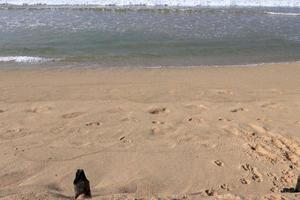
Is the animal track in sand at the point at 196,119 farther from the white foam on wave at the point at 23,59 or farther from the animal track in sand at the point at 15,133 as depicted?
the white foam on wave at the point at 23,59

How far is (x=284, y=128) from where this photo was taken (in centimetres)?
662

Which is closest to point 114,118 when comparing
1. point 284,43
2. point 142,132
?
point 142,132

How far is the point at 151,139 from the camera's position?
606 centimetres

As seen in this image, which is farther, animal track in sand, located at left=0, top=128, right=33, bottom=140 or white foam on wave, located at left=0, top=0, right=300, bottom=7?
white foam on wave, located at left=0, top=0, right=300, bottom=7

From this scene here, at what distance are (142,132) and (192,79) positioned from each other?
4.30 meters

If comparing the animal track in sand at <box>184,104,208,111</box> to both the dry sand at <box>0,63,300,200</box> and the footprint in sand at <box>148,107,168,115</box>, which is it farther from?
the footprint in sand at <box>148,107,168,115</box>

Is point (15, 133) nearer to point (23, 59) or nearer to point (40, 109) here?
point (40, 109)

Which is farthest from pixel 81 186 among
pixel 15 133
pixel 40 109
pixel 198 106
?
pixel 198 106

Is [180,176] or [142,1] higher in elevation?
[180,176]

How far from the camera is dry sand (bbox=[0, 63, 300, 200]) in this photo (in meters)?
4.86

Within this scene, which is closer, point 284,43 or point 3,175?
point 3,175

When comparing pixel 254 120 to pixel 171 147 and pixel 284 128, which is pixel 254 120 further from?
pixel 171 147

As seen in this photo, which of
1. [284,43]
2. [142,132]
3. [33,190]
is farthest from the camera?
[284,43]

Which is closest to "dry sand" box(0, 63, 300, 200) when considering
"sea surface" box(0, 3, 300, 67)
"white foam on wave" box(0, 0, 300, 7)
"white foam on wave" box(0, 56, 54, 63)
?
"white foam on wave" box(0, 56, 54, 63)
